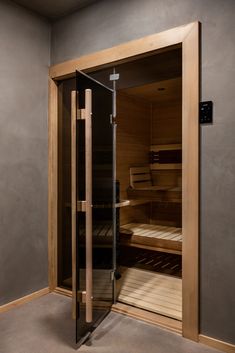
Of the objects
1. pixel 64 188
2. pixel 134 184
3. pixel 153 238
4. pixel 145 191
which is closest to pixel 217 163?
pixel 153 238

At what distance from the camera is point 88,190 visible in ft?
6.12

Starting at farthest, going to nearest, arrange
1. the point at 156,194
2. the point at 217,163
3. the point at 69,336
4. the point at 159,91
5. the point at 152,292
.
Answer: the point at 156,194, the point at 159,91, the point at 152,292, the point at 69,336, the point at 217,163

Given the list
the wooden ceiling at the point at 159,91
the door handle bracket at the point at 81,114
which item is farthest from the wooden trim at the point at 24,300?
the wooden ceiling at the point at 159,91

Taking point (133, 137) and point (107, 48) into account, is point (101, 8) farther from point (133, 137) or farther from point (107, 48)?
point (133, 137)

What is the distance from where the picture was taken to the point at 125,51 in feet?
7.11

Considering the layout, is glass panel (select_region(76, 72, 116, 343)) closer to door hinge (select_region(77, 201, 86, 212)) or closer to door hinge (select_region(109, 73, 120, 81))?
door hinge (select_region(77, 201, 86, 212))

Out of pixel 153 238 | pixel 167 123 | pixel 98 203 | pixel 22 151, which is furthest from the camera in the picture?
pixel 167 123

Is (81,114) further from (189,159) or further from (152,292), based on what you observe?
(152,292)

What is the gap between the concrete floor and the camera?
1819 mm

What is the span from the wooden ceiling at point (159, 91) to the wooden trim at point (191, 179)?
1341 mm

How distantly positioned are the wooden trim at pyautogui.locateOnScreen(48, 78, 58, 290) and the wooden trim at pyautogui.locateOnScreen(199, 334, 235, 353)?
1406mm

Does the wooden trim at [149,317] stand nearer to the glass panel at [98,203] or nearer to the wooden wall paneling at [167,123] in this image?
the glass panel at [98,203]

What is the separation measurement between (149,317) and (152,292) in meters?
0.51

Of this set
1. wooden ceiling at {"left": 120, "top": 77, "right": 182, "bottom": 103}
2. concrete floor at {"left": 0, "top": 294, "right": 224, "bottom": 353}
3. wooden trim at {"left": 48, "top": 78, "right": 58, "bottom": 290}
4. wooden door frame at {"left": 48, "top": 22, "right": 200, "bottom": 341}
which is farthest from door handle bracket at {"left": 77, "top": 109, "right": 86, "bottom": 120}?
wooden ceiling at {"left": 120, "top": 77, "right": 182, "bottom": 103}
